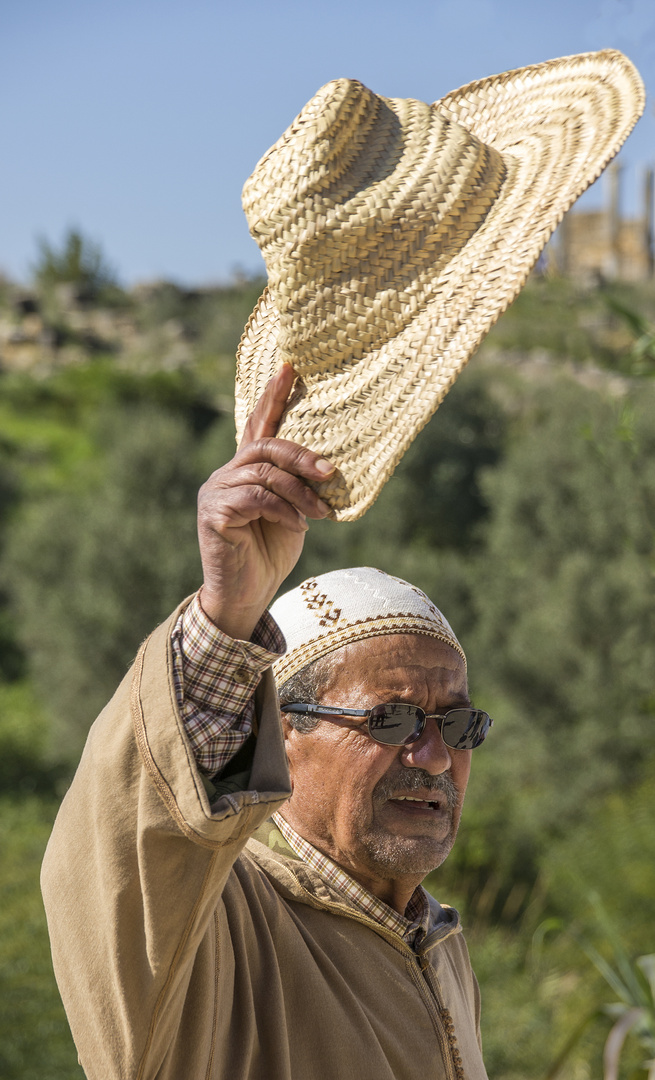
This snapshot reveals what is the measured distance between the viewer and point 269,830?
1961 millimetres

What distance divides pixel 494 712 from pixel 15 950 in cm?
826

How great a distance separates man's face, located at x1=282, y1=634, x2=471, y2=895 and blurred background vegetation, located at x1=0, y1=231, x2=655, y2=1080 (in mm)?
1203

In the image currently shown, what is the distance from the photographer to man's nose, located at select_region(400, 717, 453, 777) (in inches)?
73.5

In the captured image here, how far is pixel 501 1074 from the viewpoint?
7.82 meters

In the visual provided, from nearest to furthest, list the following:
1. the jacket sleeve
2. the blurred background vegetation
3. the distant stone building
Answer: the jacket sleeve, the blurred background vegetation, the distant stone building

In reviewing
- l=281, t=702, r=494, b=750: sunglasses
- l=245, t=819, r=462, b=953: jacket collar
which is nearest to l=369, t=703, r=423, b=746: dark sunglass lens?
l=281, t=702, r=494, b=750: sunglasses

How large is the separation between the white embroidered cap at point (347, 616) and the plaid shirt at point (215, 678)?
60 centimetres

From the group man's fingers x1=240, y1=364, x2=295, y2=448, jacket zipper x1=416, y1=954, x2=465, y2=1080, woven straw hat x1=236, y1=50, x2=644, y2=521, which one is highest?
woven straw hat x1=236, y1=50, x2=644, y2=521

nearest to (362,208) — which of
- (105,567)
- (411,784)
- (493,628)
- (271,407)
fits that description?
(271,407)

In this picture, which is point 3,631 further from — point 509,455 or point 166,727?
point 166,727

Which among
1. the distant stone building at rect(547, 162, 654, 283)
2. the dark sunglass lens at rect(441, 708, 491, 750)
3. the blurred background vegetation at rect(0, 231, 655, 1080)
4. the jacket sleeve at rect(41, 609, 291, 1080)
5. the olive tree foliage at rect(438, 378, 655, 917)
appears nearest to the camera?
the jacket sleeve at rect(41, 609, 291, 1080)

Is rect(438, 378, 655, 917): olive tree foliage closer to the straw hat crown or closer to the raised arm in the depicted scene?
the raised arm

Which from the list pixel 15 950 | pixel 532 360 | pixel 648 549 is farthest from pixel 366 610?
pixel 532 360

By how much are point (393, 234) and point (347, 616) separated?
850 mm
